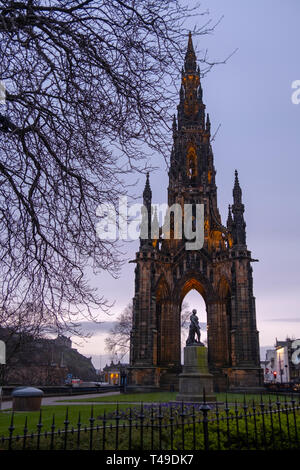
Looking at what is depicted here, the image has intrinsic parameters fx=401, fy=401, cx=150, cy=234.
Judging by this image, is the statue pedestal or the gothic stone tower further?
the gothic stone tower

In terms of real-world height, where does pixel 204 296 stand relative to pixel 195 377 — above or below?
above

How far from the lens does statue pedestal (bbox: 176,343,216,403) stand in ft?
53.4

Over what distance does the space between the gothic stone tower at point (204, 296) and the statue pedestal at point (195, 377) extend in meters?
14.2

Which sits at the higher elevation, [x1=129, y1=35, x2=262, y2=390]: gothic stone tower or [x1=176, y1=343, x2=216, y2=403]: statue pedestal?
[x1=129, y1=35, x2=262, y2=390]: gothic stone tower

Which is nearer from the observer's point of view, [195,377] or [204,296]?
[195,377]

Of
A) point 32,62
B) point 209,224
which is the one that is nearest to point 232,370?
point 209,224

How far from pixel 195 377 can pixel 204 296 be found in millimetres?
20223

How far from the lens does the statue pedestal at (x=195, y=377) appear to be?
641 inches

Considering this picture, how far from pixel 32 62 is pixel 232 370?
28910 mm

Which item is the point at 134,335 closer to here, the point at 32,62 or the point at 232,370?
the point at 232,370

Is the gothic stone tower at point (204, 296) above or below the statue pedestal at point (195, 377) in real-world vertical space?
above

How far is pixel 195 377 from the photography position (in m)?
16.5

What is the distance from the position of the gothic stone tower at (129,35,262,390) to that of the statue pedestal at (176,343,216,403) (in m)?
14.2

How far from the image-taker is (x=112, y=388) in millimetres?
36812
